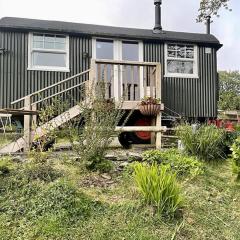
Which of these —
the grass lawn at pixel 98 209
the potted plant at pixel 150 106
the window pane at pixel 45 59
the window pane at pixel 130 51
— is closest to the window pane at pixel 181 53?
the window pane at pixel 130 51

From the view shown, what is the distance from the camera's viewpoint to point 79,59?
35.6 ft

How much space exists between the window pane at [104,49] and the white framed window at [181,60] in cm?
194

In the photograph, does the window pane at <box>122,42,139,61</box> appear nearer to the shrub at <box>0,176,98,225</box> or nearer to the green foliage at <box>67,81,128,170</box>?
the green foliage at <box>67,81,128,170</box>

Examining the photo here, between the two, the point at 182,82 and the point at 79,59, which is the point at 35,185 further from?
the point at 182,82

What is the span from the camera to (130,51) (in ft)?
37.0

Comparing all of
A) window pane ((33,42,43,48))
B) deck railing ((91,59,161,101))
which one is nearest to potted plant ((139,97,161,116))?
deck railing ((91,59,161,101))

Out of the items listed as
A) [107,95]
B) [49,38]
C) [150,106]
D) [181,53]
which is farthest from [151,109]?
[49,38]

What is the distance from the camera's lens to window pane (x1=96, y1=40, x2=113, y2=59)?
11.0 metres

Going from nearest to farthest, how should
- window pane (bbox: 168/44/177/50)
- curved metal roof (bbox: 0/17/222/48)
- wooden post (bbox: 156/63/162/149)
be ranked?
wooden post (bbox: 156/63/162/149), curved metal roof (bbox: 0/17/222/48), window pane (bbox: 168/44/177/50)

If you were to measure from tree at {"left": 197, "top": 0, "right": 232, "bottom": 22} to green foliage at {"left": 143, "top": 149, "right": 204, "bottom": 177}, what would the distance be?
9.43 metres

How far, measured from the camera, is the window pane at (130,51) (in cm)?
1121

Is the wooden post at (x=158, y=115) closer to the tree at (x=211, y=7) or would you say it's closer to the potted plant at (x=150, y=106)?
the potted plant at (x=150, y=106)

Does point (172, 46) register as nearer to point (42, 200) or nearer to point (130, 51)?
point (130, 51)

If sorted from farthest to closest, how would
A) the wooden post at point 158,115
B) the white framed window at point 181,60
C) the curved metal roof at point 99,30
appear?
the white framed window at point 181,60 < the curved metal roof at point 99,30 < the wooden post at point 158,115
